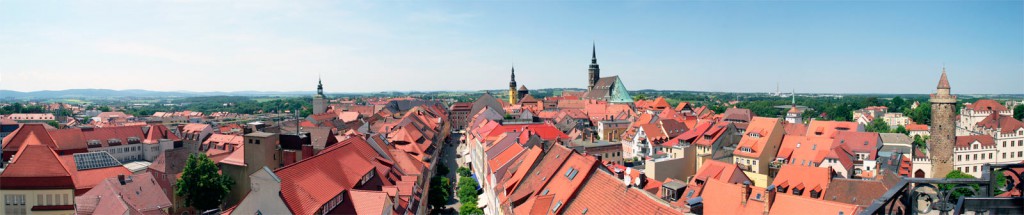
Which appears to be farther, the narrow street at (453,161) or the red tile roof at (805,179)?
the narrow street at (453,161)

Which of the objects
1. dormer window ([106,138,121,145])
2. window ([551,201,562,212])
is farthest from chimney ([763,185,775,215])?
dormer window ([106,138,121,145])

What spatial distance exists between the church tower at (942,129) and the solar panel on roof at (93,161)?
63.7m

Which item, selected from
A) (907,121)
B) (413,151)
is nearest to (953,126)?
(413,151)

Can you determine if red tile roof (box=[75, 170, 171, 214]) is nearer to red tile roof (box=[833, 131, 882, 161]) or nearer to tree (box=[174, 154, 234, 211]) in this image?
tree (box=[174, 154, 234, 211])

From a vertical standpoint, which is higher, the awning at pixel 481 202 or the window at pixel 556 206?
the window at pixel 556 206

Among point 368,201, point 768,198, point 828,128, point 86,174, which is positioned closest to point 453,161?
point 86,174

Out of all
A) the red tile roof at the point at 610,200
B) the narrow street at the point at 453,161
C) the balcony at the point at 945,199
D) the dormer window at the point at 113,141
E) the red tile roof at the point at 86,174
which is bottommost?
the narrow street at the point at 453,161

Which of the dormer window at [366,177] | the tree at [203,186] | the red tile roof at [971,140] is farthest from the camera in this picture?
the red tile roof at [971,140]

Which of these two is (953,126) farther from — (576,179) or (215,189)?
(215,189)

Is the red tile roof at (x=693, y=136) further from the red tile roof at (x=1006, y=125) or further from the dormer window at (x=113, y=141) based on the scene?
the dormer window at (x=113, y=141)

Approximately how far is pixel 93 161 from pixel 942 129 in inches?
2554

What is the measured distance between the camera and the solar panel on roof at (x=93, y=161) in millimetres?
29578

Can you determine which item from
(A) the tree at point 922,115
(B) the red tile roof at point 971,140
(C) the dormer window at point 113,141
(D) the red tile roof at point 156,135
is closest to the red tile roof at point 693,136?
(B) the red tile roof at point 971,140

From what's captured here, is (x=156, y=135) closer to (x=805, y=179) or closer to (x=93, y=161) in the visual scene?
(x=93, y=161)
